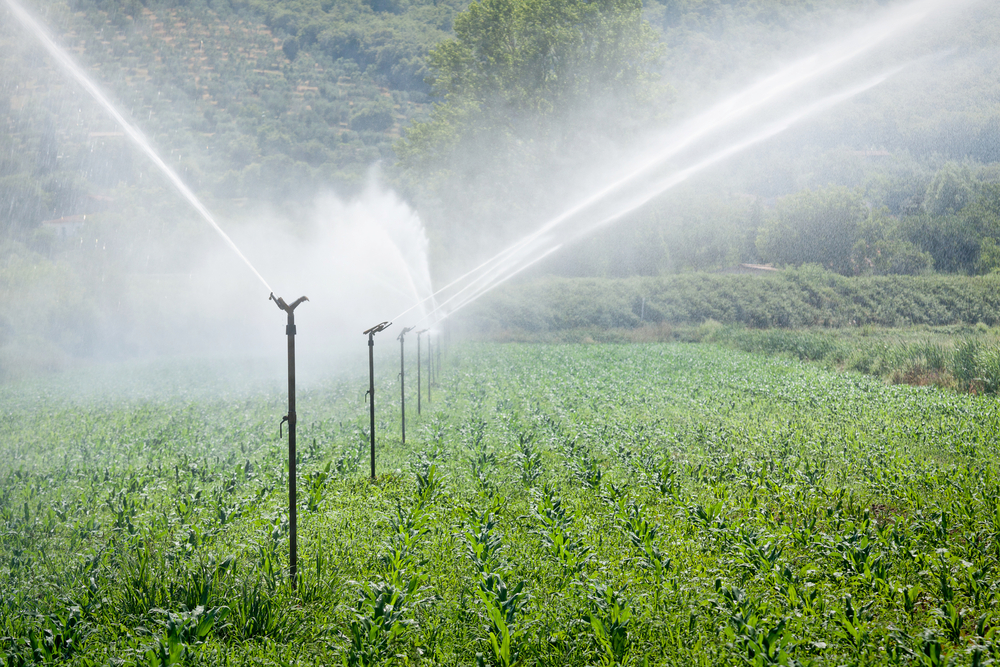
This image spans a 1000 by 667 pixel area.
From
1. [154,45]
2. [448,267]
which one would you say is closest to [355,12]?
[154,45]

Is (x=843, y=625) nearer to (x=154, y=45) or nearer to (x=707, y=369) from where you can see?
(x=707, y=369)

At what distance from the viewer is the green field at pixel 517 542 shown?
12.4 ft

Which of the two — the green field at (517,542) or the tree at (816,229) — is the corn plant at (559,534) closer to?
the green field at (517,542)

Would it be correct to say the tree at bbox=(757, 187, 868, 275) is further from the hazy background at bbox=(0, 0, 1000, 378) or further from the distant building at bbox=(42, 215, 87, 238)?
the distant building at bbox=(42, 215, 87, 238)

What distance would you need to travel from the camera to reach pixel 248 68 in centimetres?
10275

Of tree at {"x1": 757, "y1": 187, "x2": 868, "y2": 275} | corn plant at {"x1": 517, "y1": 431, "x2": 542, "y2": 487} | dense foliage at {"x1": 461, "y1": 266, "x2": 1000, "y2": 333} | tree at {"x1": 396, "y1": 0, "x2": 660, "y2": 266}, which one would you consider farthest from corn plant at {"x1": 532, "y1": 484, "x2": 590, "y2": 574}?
tree at {"x1": 757, "y1": 187, "x2": 868, "y2": 275}

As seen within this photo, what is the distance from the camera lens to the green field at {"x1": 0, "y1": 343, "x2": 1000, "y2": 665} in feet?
12.4

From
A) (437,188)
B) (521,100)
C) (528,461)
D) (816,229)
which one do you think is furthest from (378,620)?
(816,229)

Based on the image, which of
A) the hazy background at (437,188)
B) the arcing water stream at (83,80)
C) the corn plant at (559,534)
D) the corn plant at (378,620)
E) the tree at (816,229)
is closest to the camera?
the corn plant at (378,620)

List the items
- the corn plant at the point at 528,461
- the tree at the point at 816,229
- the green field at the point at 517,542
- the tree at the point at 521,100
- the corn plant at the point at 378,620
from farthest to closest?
the tree at the point at 816,229 < the tree at the point at 521,100 < the corn plant at the point at 528,461 < the green field at the point at 517,542 < the corn plant at the point at 378,620

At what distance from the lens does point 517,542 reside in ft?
17.7

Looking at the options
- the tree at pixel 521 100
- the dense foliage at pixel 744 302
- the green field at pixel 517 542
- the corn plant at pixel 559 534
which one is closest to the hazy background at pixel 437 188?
the tree at pixel 521 100

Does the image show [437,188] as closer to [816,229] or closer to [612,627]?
[816,229]

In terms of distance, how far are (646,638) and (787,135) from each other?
97.3 metres
